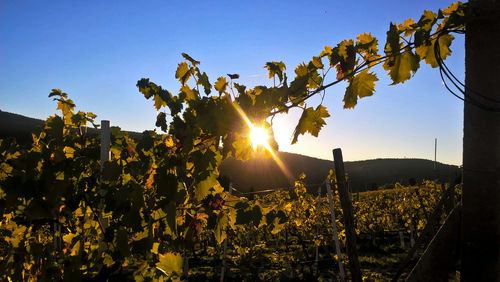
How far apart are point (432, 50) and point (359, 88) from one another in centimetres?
62

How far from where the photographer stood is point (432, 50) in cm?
216

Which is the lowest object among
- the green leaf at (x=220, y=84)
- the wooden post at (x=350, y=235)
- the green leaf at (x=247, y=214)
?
the wooden post at (x=350, y=235)

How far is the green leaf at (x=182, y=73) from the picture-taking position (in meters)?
1.92

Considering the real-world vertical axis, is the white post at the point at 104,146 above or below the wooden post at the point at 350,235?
above

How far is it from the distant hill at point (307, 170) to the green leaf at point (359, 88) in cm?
4362

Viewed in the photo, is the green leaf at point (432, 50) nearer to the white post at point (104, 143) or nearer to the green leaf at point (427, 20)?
the green leaf at point (427, 20)

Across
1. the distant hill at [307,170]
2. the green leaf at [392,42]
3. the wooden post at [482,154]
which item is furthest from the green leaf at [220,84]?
the distant hill at [307,170]

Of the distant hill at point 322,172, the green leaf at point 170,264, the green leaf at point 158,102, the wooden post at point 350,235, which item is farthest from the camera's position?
the distant hill at point 322,172

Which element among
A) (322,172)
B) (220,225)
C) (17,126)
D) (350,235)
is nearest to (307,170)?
(322,172)

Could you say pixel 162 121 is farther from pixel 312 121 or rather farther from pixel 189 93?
pixel 312 121

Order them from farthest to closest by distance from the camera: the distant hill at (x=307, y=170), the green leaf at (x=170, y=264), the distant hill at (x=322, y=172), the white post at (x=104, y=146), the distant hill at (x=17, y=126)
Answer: the distant hill at (x=17, y=126) < the distant hill at (x=307, y=170) < the distant hill at (x=322, y=172) < the white post at (x=104, y=146) < the green leaf at (x=170, y=264)

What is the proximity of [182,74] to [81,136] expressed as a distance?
3.47 ft

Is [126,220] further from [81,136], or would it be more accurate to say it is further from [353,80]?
[353,80]

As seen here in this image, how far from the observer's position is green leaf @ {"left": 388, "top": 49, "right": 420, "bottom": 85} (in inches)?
81.3
